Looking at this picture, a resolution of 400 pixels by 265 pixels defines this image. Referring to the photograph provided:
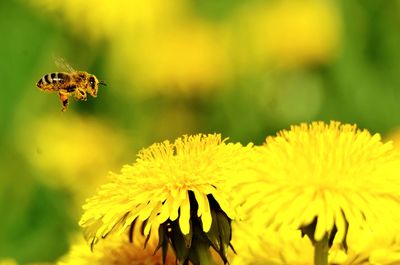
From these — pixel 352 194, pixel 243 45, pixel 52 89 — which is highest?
pixel 243 45

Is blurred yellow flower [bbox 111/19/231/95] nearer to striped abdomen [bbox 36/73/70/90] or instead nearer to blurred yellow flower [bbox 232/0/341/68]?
blurred yellow flower [bbox 232/0/341/68]

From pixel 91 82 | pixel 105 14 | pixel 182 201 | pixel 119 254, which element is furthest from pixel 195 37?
pixel 182 201

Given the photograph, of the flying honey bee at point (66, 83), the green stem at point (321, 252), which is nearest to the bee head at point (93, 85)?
the flying honey bee at point (66, 83)

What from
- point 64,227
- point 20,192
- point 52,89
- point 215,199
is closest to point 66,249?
point 64,227

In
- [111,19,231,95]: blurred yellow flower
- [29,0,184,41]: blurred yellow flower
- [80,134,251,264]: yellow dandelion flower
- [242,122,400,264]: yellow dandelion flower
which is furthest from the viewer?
[111,19,231,95]: blurred yellow flower

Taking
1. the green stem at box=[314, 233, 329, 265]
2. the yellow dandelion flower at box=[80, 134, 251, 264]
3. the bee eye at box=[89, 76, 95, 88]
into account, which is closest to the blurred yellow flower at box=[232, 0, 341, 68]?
the bee eye at box=[89, 76, 95, 88]

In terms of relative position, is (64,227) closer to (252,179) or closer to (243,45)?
(243,45)
